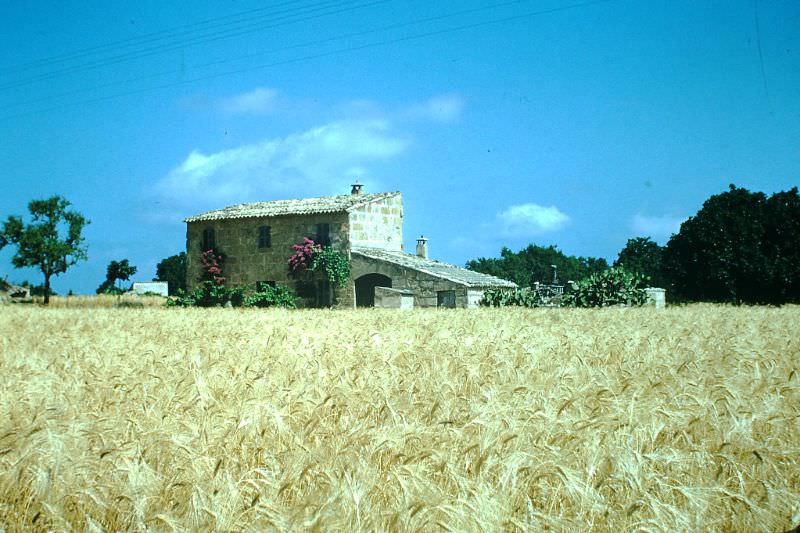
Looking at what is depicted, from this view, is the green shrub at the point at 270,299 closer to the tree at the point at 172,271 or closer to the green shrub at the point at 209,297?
the green shrub at the point at 209,297

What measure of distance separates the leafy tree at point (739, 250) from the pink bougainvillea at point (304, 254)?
23.5 m

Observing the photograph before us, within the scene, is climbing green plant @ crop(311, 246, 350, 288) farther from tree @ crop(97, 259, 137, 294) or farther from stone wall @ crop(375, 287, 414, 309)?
tree @ crop(97, 259, 137, 294)

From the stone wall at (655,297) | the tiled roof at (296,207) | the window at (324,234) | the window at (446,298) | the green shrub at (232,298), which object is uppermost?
the tiled roof at (296,207)

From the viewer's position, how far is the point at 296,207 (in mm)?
36781

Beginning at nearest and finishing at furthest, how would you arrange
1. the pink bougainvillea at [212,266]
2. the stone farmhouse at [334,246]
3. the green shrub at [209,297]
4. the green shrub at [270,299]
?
the green shrub at [270,299]
the stone farmhouse at [334,246]
the green shrub at [209,297]
the pink bougainvillea at [212,266]

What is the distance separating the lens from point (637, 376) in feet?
18.5

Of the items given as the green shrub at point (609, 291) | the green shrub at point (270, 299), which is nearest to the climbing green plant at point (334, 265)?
the green shrub at point (270, 299)

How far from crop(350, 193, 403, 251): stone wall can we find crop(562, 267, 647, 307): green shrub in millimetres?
12957

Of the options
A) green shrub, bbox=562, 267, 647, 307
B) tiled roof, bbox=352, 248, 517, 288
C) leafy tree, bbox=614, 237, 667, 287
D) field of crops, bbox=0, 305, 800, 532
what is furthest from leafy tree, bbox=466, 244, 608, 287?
field of crops, bbox=0, 305, 800, 532

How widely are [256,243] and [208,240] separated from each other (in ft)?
12.0

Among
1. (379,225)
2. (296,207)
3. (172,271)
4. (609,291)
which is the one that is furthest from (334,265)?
(172,271)

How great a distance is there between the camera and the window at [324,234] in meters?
34.6

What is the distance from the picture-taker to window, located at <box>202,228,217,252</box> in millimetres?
38656

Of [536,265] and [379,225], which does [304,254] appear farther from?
[536,265]
